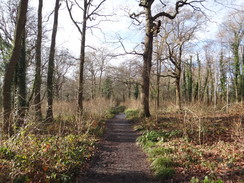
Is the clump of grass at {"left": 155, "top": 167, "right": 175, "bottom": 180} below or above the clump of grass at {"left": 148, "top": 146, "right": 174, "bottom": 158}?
below

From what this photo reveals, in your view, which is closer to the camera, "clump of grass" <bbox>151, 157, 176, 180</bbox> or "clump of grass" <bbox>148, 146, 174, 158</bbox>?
"clump of grass" <bbox>151, 157, 176, 180</bbox>

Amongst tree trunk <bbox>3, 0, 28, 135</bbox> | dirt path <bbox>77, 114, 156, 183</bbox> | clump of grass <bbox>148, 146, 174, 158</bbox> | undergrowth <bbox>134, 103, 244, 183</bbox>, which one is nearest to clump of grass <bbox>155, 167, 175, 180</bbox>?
undergrowth <bbox>134, 103, 244, 183</bbox>

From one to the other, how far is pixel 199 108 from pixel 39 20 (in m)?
9.83

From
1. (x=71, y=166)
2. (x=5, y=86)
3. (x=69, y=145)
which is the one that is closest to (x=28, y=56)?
(x=5, y=86)

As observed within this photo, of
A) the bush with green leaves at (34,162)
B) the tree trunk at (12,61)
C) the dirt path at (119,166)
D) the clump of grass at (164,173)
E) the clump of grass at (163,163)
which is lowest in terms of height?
the dirt path at (119,166)

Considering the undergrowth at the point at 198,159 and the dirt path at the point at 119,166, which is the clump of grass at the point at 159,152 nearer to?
the undergrowth at the point at 198,159

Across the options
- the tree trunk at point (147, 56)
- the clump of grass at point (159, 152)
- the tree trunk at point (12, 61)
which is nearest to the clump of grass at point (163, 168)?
the clump of grass at point (159, 152)

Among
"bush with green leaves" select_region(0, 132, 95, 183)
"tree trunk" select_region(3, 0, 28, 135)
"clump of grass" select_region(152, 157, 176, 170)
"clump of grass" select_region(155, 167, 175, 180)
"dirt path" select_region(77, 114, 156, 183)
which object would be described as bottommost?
"dirt path" select_region(77, 114, 156, 183)

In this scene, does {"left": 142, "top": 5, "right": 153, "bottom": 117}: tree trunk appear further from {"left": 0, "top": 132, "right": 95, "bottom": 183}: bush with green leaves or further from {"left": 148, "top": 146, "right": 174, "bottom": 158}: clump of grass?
{"left": 0, "top": 132, "right": 95, "bottom": 183}: bush with green leaves

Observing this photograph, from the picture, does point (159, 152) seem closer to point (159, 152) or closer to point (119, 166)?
point (159, 152)

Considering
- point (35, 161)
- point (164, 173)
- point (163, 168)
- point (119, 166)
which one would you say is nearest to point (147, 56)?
point (119, 166)

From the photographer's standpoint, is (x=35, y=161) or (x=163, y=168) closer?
(x=35, y=161)

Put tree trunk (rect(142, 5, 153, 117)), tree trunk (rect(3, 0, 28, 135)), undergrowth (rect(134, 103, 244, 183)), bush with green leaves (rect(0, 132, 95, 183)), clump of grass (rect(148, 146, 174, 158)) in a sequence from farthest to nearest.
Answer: tree trunk (rect(142, 5, 153, 117)) < tree trunk (rect(3, 0, 28, 135)) < clump of grass (rect(148, 146, 174, 158)) < undergrowth (rect(134, 103, 244, 183)) < bush with green leaves (rect(0, 132, 95, 183))

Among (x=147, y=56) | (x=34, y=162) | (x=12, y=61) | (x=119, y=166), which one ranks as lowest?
(x=119, y=166)
